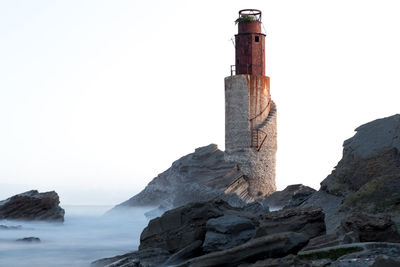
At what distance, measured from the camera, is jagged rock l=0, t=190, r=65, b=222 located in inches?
1061

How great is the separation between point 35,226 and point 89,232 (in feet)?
8.05

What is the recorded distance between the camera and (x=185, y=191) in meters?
32.4

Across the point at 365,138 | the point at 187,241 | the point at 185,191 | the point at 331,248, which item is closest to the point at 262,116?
the point at 185,191

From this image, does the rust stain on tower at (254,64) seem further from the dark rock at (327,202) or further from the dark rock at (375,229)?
the dark rock at (375,229)

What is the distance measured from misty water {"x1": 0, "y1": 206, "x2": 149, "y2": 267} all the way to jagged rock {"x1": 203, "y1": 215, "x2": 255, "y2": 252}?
5.04 meters

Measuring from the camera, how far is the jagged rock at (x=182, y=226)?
1237cm

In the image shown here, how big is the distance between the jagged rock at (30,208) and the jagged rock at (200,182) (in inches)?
282

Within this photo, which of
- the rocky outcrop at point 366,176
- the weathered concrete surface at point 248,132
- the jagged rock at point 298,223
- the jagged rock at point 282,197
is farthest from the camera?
the weathered concrete surface at point 248,132

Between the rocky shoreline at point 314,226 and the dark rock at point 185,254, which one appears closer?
the rocky shoreline at point 314,226

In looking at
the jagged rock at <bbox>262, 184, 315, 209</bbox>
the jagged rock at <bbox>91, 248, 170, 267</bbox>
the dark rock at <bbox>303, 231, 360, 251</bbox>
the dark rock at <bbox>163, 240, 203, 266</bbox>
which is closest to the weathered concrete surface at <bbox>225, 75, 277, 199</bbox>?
the jagged rock at <bbox>262, 184, 315, 209</bbox>

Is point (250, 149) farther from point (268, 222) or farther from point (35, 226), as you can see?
point (268, 222)

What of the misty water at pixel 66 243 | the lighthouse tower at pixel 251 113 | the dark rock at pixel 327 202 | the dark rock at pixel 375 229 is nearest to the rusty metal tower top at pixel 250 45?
the lighthouse tower at pixel 251 113

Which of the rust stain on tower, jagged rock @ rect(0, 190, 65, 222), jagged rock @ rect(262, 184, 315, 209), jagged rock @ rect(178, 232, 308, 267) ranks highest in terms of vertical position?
the rust stain on tower

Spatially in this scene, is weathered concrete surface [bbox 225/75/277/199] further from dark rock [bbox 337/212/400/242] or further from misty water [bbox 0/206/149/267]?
dark rock [bbox 337/212/400/242]
